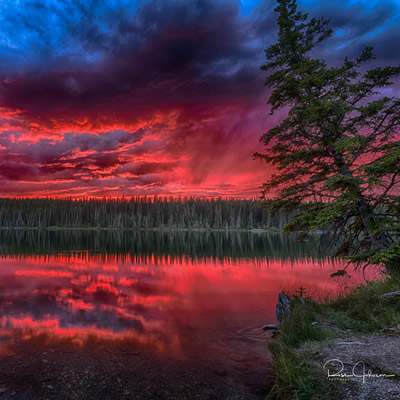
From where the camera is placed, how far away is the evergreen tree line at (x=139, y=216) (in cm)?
16862

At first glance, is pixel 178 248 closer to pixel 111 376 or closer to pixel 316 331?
pixel 316 331

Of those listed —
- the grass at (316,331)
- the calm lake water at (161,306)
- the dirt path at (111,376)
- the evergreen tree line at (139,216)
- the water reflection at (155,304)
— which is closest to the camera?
the grass at (316,331)

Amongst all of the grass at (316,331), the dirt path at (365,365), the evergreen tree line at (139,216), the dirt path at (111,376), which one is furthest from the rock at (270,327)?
the evergreen tree line at (139,216)

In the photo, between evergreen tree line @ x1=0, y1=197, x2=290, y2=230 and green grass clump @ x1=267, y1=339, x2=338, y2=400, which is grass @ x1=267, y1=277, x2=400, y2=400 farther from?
evergreen tree line @ x1=0, y1=197, x2=290, y2=230

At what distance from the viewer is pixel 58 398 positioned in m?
6.53

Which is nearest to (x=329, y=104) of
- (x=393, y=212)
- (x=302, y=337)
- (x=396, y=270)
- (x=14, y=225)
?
(x=393, y=212)

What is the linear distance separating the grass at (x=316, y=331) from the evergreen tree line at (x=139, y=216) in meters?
150

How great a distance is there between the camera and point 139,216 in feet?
579

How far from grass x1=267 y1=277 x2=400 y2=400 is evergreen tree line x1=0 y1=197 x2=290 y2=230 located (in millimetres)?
150222

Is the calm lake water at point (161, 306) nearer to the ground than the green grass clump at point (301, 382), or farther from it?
nearer to the ground

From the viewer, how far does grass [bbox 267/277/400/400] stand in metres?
5.93

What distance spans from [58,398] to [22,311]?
939 cm

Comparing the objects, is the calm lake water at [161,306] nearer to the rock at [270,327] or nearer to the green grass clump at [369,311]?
the rock at [270,327]

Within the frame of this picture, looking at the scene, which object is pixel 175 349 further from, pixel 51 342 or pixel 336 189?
pixel 336 189
